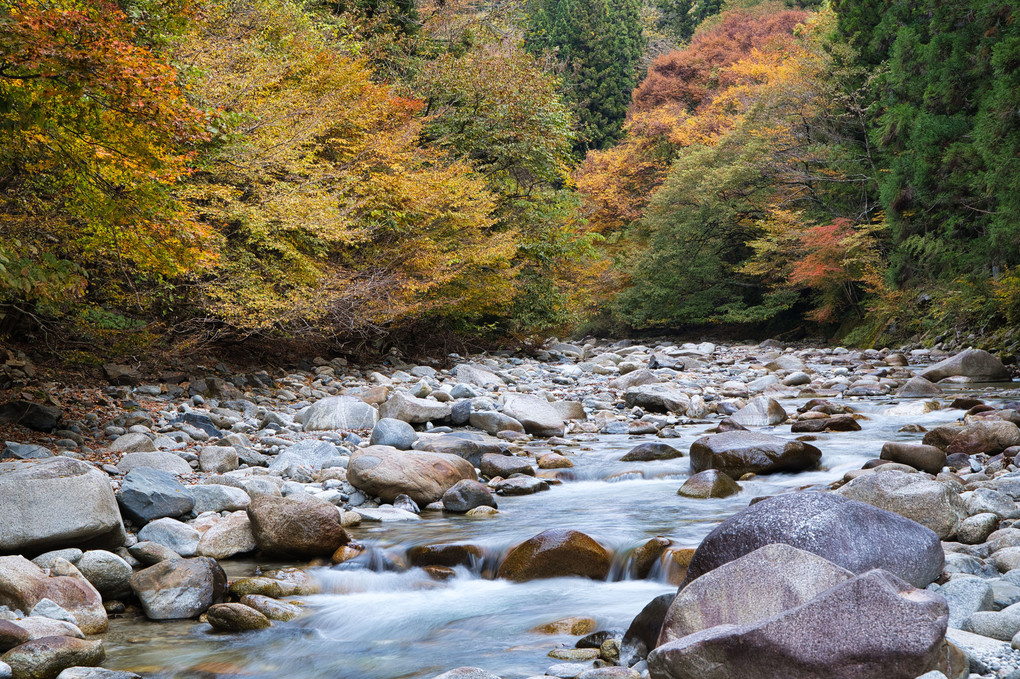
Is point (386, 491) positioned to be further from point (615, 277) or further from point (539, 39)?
point (539, 39)

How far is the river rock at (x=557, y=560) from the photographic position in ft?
14.9

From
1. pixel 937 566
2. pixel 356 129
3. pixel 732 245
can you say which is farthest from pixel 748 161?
pixel 937 566

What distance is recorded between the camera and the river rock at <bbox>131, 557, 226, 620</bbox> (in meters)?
4.08

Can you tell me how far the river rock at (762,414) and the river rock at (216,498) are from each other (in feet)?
18.9

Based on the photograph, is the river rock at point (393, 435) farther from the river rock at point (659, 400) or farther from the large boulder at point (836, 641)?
the large boulder at point (836, 641)

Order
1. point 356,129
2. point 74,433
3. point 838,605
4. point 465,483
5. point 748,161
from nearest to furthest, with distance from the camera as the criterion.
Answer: point 838,605
point 465,483
point 74,433
point 356,129
point 748,161

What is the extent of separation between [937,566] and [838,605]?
1.20 meters

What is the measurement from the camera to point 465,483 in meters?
6.13

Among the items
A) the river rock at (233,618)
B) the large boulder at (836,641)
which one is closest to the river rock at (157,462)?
the river rock at (233,618)

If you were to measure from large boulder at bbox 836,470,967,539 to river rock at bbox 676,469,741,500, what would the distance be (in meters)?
1.60

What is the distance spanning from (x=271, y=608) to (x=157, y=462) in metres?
2.63

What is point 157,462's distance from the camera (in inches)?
245

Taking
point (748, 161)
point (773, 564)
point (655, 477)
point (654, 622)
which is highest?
point (748, 161)

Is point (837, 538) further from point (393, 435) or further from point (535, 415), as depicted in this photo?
point (535, 415)
